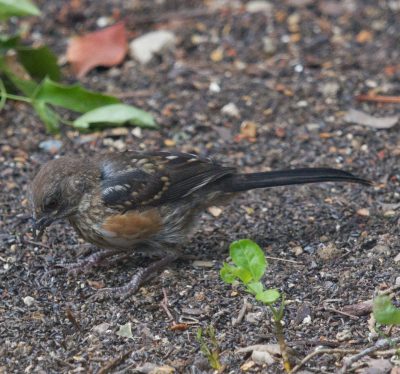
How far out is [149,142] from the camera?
7109 millimetres

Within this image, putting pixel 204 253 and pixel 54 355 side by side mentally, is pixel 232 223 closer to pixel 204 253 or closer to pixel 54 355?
pixel 204 253

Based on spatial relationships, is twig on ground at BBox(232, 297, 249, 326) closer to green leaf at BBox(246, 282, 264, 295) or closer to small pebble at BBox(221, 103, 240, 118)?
green leaf at BBox(246, 282, 264, 295)

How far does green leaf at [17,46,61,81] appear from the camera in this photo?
302 inches

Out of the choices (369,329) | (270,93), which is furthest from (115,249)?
(270,93)

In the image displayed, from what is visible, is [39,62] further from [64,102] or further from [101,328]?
[101,328]

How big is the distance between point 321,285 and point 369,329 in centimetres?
56

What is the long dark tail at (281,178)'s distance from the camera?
19.3 ft

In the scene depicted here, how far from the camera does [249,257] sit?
445 centimetres

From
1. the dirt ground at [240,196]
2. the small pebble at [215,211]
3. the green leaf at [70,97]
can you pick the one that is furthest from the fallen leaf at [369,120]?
the green leaf at [70,97]

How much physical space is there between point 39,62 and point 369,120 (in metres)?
2.95

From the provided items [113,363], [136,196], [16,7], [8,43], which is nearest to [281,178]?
[136,196]

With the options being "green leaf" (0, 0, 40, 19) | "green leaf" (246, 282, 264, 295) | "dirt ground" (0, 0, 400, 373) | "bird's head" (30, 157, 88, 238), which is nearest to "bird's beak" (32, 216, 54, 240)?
"bird's head" (30, 157, 88, 238)

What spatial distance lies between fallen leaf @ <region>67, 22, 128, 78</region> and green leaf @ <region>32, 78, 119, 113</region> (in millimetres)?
940

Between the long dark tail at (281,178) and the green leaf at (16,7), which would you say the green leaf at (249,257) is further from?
the green leaf at (16,7)
